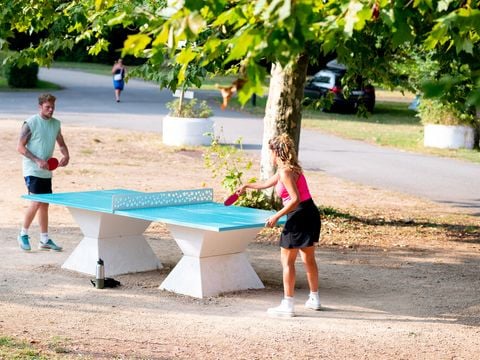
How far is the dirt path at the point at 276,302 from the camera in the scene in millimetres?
7812

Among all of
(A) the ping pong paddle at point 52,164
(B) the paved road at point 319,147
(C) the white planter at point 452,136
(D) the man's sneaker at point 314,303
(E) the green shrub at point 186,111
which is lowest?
(B) the paved road at point 319,147

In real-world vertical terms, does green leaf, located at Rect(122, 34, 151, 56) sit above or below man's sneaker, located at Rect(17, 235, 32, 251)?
above

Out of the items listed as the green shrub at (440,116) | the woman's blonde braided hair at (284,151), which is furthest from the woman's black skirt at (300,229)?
the green shrub at (440,116)

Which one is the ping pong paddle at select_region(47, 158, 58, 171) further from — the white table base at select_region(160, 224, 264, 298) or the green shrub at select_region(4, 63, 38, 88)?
the green shrub at select_region(4, 63, 38, 88)

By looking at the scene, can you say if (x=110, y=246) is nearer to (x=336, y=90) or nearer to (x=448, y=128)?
(x=448, y=128)

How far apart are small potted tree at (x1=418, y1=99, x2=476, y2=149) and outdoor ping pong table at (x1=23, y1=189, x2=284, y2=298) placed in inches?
625

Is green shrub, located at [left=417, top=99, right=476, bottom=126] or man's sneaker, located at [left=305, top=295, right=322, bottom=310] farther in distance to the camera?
green shrub, located at [left=417, top=99, right=476, bottom=126]

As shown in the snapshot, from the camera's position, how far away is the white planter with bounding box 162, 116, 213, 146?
2314cm

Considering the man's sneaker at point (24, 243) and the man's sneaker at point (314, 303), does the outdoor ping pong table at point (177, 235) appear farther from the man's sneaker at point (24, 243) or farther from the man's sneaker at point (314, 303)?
the man's sneaker at point (24, 243)

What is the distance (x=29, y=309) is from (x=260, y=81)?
15.3ft

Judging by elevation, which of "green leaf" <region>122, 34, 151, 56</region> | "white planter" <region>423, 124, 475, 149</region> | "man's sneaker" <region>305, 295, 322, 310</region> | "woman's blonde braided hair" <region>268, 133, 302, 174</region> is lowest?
"man's sneaker" <region>305, 295, 322, 310</region>

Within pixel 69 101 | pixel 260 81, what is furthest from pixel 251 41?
pixel 69 101

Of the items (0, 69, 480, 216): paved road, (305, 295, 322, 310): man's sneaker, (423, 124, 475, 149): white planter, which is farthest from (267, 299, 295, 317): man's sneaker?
(423, 124, 475, 149): white planter

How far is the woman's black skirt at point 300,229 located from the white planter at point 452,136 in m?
17.6
